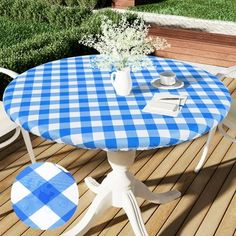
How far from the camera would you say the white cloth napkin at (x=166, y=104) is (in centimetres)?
248

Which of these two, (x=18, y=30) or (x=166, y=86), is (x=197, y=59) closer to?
(x=166, y=86)

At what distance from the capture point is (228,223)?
3.07 metres

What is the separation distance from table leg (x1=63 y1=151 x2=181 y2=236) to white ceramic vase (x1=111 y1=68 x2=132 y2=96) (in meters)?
0.44

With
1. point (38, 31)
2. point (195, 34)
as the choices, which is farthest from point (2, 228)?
point (38, 31)

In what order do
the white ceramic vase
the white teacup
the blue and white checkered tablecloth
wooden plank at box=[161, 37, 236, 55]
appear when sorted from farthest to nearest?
wooden plank at box=[161, 37, 236, 55], the white teacup, the white ceramic vase, the blue and white checkered tablecloth

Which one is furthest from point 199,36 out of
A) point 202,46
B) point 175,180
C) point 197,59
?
point 175,180

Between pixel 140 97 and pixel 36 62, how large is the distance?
2691mm

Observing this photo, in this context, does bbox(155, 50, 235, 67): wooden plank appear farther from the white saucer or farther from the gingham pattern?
the gingham pattern

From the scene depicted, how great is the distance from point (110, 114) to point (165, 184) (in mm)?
1284

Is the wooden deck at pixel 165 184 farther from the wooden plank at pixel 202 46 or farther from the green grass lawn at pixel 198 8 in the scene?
the green grass lawn at pixel 198 8

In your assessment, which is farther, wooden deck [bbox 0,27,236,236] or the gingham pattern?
wooden deck [bbox 0,27,236,236]

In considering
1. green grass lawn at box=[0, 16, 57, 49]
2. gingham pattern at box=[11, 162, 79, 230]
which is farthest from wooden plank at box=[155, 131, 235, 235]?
green grass lawn at box=[0, 16, 57, 49]

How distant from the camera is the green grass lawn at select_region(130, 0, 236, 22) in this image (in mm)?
9336

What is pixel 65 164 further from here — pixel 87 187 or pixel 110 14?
pixel 110 14
